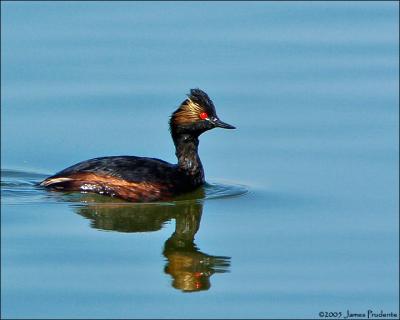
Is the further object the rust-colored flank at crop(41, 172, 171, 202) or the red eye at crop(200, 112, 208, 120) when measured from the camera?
the red eye at crop(200, 112, 208, 120)

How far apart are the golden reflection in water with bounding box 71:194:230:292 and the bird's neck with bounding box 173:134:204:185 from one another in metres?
0.69

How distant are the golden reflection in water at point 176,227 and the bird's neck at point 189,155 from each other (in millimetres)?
689

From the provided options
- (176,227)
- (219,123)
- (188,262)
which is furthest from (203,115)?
(188,262)

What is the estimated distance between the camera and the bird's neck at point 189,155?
599 inches

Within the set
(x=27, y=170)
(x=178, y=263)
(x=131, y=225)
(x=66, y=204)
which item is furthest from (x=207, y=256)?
(x=27, y=170)

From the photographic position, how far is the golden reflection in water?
12039 millimetres

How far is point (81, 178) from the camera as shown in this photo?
46.9 feet

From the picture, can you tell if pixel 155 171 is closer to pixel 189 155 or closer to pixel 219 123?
pixel 189 155

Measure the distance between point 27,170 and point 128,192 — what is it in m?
1.40

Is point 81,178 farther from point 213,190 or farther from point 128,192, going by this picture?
point 213,190

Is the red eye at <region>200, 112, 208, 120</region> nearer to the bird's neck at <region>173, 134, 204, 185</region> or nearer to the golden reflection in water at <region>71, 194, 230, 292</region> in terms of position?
the bird's neck at <region>173, 134, 204, 185</region>

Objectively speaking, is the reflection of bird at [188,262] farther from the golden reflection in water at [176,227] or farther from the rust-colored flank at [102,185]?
the rust-colored flank at [102,185]

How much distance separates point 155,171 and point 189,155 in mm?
749

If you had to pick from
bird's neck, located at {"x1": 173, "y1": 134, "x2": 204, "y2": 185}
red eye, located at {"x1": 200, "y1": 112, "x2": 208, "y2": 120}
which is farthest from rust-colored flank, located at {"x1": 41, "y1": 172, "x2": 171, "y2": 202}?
red eye, located at {"x1": 200, "y1": 112, "x2": 208, "y2": 120}
